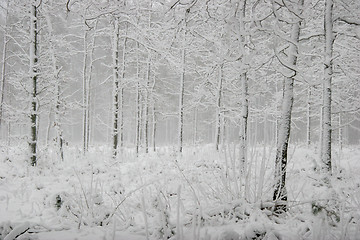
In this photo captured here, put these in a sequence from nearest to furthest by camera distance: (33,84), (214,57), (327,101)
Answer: (214,57) < (327,101) < (33,84)

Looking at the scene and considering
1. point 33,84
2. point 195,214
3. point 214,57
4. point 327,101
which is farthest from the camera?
point 33,84

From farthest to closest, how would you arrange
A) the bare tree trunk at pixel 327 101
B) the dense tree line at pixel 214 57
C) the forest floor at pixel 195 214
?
the bare tree trunk at pixel 327 101, the dense tree line at pixel 214 57, the forest floor at pixel 195 214

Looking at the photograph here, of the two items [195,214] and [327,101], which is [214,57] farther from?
[327,101]

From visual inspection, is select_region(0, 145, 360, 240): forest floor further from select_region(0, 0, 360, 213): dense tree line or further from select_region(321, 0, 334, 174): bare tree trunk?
select_region(321, 0, 334, 174): bare tree trunk

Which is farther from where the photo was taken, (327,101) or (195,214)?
(327,101)

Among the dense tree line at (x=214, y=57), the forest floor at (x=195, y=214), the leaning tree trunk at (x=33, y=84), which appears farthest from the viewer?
the leaning tree trunk at (x=33, y=84)

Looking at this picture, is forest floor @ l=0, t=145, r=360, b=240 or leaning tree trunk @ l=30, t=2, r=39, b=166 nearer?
forest floor @ l=0, t=145, r=360, b=240

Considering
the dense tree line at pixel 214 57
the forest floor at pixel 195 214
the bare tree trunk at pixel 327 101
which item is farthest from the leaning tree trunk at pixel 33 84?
→ the bare tree trunk at pixel 327 101

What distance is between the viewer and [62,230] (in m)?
2.42

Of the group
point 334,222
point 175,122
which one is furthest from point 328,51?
point 175,122

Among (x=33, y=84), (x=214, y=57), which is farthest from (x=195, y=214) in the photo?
(x=33, y=84)

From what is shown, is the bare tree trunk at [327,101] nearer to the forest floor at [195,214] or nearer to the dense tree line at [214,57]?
the dense tree line at [214,57]

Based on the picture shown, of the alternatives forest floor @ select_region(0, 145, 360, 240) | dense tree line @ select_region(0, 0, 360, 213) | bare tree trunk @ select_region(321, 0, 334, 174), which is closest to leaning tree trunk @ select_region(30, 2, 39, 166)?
dense tree line @ select_region(0, 0, 360, 213)

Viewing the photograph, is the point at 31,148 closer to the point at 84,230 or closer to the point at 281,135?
the point at 84,230
